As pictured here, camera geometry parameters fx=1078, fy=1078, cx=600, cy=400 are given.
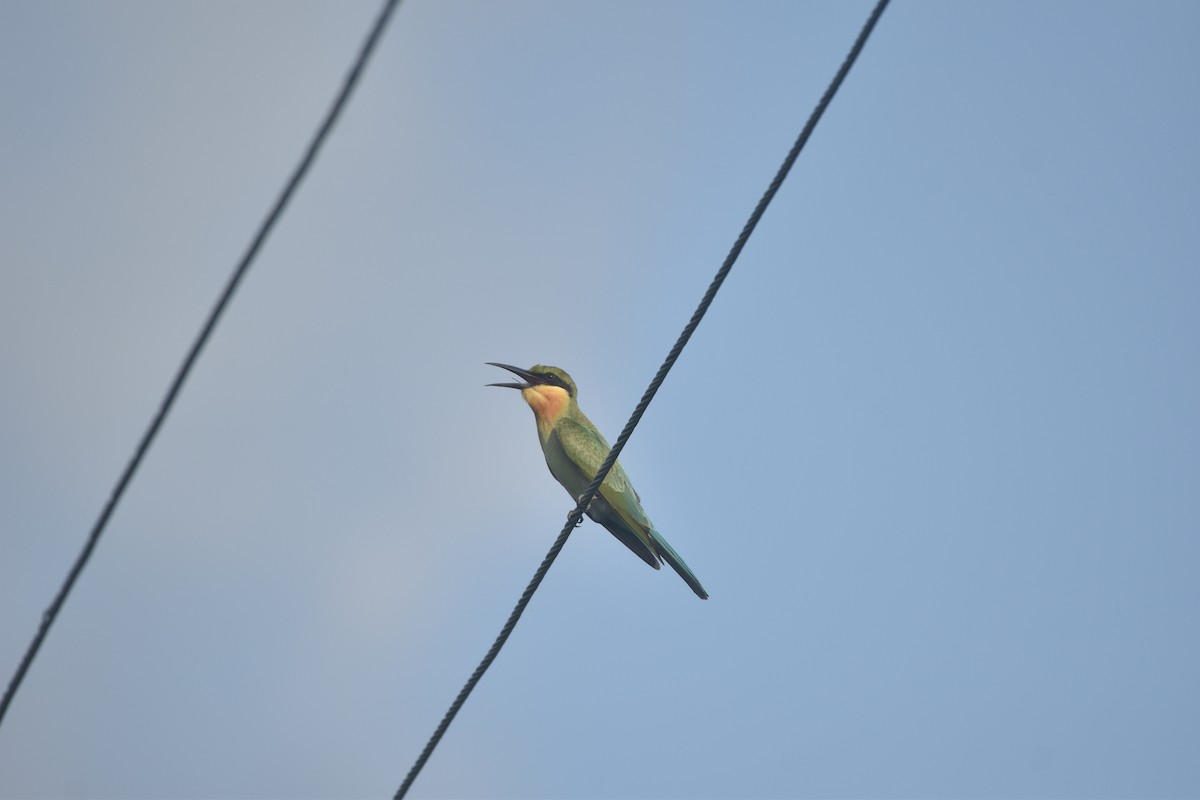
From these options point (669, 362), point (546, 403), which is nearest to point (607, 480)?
point (546, 403)

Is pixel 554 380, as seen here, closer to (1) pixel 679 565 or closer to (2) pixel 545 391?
(2) pixel 545 391

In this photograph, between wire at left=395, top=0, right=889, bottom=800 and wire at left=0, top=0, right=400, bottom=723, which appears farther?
wire at left=395, top=0, right=889, bottom=800

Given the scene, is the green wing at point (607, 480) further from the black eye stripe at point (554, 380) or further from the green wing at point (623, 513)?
the black eye stripe at point (554, 380)

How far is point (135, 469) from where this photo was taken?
2059 millimetres

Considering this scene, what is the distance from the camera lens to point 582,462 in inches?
257

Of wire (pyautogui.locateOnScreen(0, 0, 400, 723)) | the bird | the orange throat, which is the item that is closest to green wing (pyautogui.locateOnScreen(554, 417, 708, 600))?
the bird

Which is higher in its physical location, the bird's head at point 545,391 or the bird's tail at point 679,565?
the bird's head at point 545,391

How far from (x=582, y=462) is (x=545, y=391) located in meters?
0.81

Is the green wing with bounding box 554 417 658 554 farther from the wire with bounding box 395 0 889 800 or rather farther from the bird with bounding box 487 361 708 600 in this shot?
the wire with bounding box 395 0 889 800

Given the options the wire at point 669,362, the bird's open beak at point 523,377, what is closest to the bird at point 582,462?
the bird's open beak at point 523,377

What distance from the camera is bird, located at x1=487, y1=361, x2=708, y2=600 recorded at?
19.8 feet

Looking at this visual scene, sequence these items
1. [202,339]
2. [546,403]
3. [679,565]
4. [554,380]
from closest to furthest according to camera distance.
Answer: [202,339] → [679,565] → [546,403] → [554,380]

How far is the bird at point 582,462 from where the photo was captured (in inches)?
237

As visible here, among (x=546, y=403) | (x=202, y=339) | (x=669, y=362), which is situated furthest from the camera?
(x=546, y=403)
